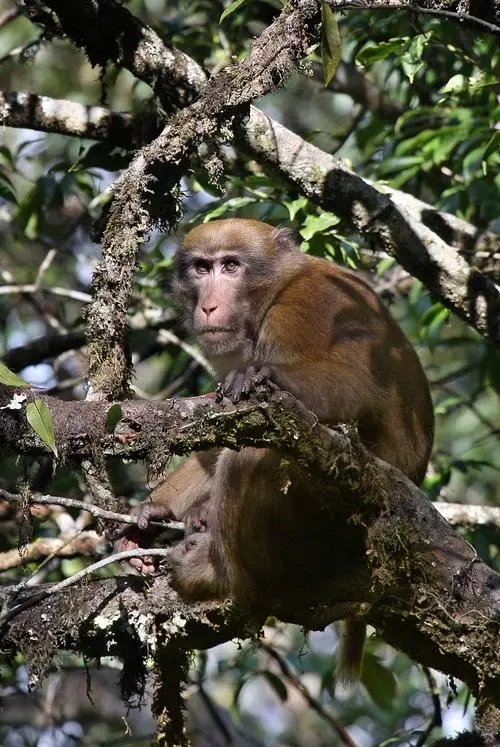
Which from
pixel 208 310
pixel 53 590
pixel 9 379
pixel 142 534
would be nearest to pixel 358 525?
pixel 53 590

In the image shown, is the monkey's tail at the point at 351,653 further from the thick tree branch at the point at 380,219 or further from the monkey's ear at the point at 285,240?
the monkey's ear at the point at 285,240

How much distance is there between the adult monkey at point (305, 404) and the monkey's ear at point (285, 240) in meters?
0.10

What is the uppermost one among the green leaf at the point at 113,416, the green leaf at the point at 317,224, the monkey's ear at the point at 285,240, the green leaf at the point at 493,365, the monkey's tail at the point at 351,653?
the green leaf at the point at 113,416

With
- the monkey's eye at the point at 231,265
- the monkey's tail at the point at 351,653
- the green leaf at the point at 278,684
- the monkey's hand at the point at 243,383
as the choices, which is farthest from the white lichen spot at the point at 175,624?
the monkey's eye at the point at 231,265

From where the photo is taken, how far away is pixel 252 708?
64.4ft

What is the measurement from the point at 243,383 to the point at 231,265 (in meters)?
2.73

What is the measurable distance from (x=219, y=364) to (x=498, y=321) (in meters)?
1.79

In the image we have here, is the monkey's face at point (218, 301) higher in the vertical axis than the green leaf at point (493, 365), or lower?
higher

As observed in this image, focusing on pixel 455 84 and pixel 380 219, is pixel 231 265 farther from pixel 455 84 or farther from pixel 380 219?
pixel 455 84

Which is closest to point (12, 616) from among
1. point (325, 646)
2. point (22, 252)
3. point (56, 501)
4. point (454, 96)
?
point (56, 501)

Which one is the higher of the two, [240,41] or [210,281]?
[240,41]

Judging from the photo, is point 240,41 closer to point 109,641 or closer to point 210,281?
point 210,281

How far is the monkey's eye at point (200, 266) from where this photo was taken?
692 centimetres

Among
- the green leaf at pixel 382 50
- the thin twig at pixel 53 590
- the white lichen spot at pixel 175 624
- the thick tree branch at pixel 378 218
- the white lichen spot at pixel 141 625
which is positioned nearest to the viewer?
the thin twig at pixel 53 590
